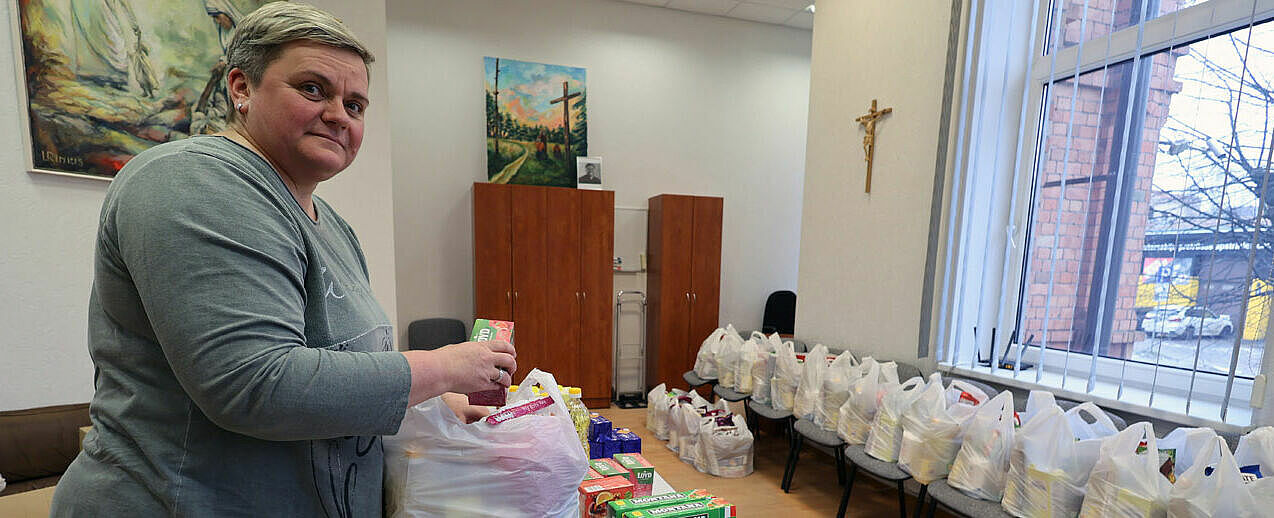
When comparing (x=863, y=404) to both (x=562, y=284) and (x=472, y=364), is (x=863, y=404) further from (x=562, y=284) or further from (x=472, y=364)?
(x=562, y=284)

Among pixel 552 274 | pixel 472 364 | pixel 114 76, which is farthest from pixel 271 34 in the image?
pixel 552 274

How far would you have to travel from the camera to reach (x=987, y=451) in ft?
6.17

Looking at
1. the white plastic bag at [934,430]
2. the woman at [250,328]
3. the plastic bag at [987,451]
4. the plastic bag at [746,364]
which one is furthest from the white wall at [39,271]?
the plastic bag at [987,451]

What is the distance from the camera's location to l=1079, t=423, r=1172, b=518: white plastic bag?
4.73ft

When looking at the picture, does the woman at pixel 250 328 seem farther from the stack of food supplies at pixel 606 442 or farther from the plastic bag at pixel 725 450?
the plastic bag at pixel 725 450

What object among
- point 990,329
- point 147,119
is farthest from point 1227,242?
point 147,119

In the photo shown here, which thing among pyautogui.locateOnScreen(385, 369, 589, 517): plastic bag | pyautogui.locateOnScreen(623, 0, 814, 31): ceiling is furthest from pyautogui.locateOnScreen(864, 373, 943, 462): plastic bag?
pyautogui.locateOnScreen(623, 0, 814, 31): ceiling

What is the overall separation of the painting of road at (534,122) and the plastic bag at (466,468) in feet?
11.8

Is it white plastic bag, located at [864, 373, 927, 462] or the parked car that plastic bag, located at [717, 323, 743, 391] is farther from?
the parked car

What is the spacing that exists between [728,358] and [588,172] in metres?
1.99

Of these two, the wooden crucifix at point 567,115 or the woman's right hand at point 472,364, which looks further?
the wooden crucifix at point 567,115

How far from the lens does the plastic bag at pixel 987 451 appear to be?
1.86m

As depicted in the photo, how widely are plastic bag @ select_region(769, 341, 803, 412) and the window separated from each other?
765 millimetres

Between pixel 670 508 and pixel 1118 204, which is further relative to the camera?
pixel 1118 204
